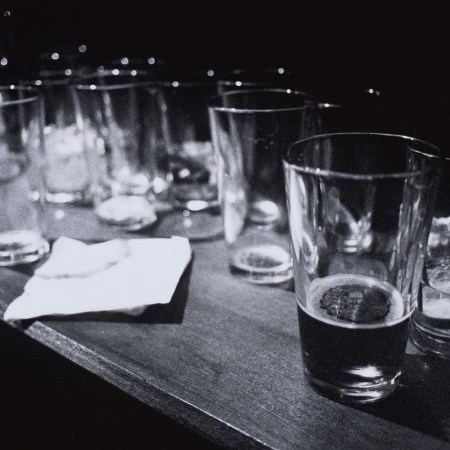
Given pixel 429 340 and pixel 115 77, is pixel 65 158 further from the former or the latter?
pixel 429 340

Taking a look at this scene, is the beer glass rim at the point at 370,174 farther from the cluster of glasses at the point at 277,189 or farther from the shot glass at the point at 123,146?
the shot glass at the point at 123,146

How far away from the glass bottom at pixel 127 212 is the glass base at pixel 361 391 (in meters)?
0.52

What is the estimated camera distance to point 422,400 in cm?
49

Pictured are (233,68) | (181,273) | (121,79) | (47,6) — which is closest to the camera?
(181,273)

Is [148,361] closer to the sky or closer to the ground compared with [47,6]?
closer to the ground

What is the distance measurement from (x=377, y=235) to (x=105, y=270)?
1.31 feet

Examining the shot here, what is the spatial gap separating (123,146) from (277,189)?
0.37 metres

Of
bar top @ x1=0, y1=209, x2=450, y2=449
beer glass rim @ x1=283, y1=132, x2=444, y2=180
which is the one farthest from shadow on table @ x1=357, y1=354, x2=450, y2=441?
beer glass rim @ x1=283, y1=132, x2=444, y2=180

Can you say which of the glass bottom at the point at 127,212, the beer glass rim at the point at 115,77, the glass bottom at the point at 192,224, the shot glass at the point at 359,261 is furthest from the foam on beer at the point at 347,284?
the beer glass rim at the point at 115,77

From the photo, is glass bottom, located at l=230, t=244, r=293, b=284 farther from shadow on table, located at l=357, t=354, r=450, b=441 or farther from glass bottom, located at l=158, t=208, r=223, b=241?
shadow on table, located at l=357, t=354, r=450, b=441

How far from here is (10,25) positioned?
136 cm

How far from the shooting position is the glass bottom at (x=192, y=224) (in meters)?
0.88

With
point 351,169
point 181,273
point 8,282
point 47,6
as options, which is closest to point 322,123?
point 351,169

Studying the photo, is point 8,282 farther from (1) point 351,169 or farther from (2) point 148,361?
(1) point 351,169
